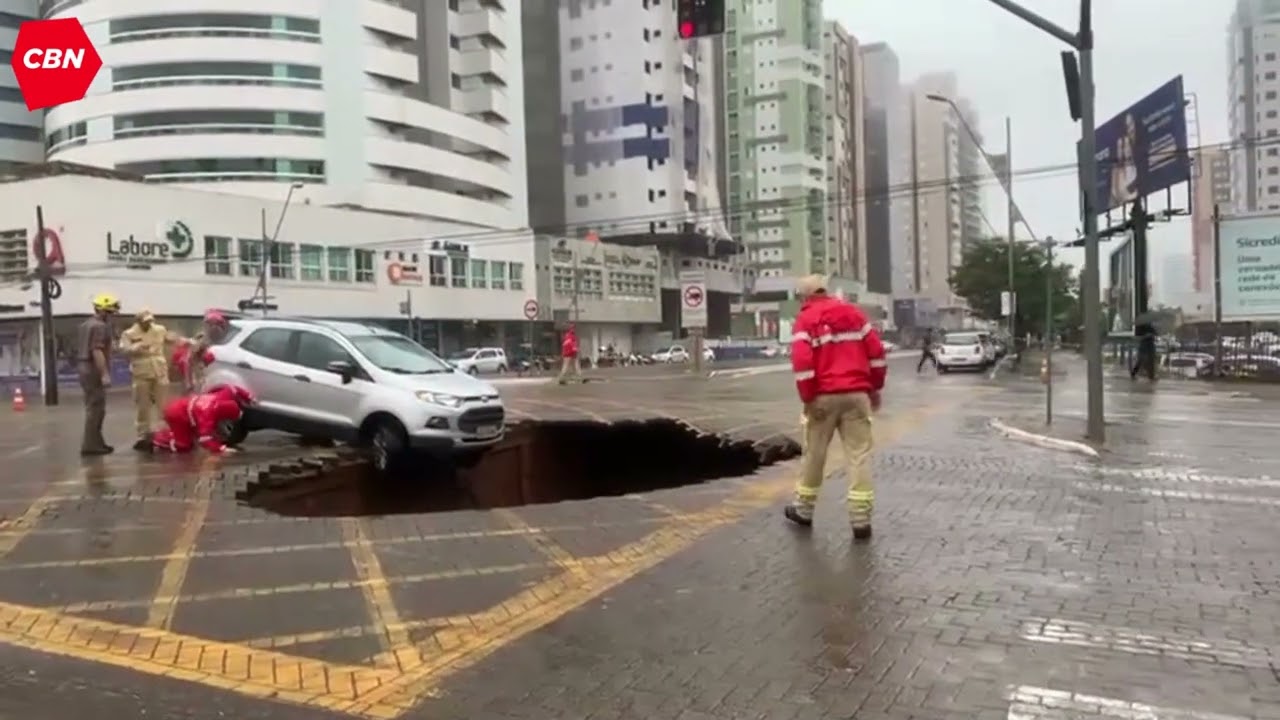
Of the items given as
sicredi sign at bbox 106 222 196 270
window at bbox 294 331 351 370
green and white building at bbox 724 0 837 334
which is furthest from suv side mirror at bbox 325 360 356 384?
green and white building at bbox 724 0 837 334

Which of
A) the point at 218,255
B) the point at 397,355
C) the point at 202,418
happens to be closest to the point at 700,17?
the point at 397,355

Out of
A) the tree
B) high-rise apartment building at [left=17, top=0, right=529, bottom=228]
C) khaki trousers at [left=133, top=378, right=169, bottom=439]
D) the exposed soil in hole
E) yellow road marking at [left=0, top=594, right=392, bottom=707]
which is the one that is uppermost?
high-rise apartment building at [left=17, top=0, right=529, bottom=228]

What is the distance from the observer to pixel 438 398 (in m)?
11.2

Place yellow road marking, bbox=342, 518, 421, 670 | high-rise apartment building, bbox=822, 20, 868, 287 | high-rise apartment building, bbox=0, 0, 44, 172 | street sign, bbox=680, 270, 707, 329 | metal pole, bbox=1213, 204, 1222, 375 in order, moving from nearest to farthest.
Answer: yellow road marking, bbox=342, 518, 421, 670 → metal pole, bbox=1213, 204, 1222, 375 → street sign, bbox=680, 270, 707, 329 → high-rise apartment building, bbox=0, 0, 44, 172 → high-rise apartment building, bbox=822, 20, 868, 287

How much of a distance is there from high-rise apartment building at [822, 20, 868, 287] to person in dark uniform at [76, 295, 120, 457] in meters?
116

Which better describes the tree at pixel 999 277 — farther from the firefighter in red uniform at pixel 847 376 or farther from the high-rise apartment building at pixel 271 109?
the firefighter in red uniform at pixel 847 376

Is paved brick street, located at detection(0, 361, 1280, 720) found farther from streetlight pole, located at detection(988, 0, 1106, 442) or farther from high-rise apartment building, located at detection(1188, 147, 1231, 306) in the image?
high-rise apartment building, located at detection(1188, 147, 1231, 306)

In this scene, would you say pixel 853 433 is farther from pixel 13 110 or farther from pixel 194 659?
pixel 13 110

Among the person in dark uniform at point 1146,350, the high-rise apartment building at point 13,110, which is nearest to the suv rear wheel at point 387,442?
the person in dark uniform at point 1146,350

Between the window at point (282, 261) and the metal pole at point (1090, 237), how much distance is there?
48035mm

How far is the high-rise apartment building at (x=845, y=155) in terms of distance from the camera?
132 meters

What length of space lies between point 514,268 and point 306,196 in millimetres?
16556

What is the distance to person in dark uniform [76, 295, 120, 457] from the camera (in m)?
11.7

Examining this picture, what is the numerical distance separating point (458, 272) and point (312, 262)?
12.2 metres
